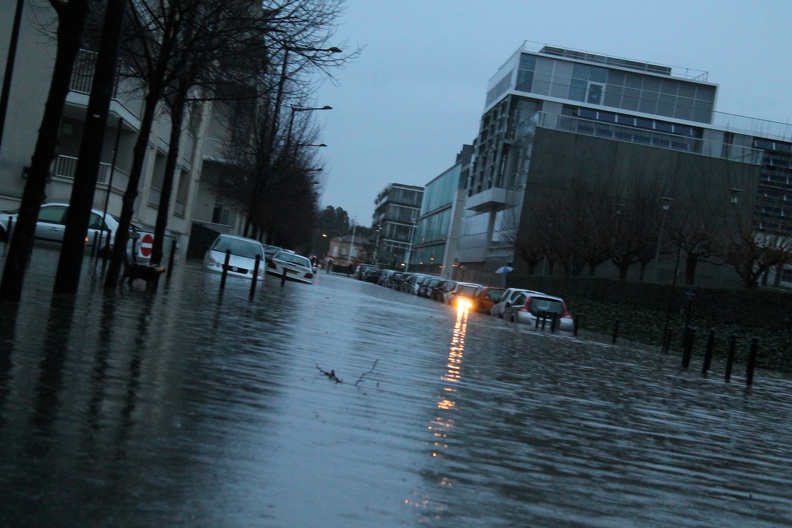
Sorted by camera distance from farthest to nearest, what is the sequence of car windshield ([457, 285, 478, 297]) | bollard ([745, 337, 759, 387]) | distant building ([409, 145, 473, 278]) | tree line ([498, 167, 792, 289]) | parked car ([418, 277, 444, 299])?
distant building ([409, 145, 473, 278]) → parked car ([418, 277, 444, 299]) → car windshield ([457, 285, 478, 297]) → tree line ([498, 167, 792, 289]) → bollard ([745, 337, 759, 387])

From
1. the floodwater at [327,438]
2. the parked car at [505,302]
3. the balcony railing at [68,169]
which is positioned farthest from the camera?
the parked car at [505,302]

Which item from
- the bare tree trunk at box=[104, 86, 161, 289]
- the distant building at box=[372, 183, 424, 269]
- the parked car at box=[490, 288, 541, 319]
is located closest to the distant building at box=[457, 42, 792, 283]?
the parked car at box=[490, 288, 541, 319]

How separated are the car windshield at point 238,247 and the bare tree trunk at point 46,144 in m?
20.0

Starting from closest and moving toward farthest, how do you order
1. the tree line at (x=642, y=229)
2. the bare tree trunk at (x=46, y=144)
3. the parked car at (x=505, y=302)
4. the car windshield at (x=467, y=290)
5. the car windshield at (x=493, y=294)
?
the bare tree trunk at (x=46, y=144) < the parked car at (x=505, y=302) < the tree line at (x=642, y=229) < the car windshield at (x=493, y=294) < the car windshield at (x=467, y=290)

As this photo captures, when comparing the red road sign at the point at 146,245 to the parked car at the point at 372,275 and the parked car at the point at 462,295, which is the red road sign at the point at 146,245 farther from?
the parked car at the point at 372,275

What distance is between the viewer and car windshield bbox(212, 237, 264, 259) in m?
31.3

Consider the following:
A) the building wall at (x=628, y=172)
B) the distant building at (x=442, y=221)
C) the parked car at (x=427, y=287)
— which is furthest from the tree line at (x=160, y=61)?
the distant building at (x=442, y=221)

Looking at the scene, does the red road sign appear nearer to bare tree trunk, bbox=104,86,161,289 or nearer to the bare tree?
bare tree trunk, bbox=104,86,161,289

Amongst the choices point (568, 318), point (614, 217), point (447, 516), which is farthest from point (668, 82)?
point (447, 516)

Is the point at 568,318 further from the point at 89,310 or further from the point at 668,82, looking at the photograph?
the point at 668,82

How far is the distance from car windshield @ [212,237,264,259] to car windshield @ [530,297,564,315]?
30.2ft

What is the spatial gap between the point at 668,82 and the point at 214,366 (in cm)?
7614

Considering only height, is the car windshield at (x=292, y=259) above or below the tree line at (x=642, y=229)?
below

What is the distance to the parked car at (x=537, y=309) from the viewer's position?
1267 inches
